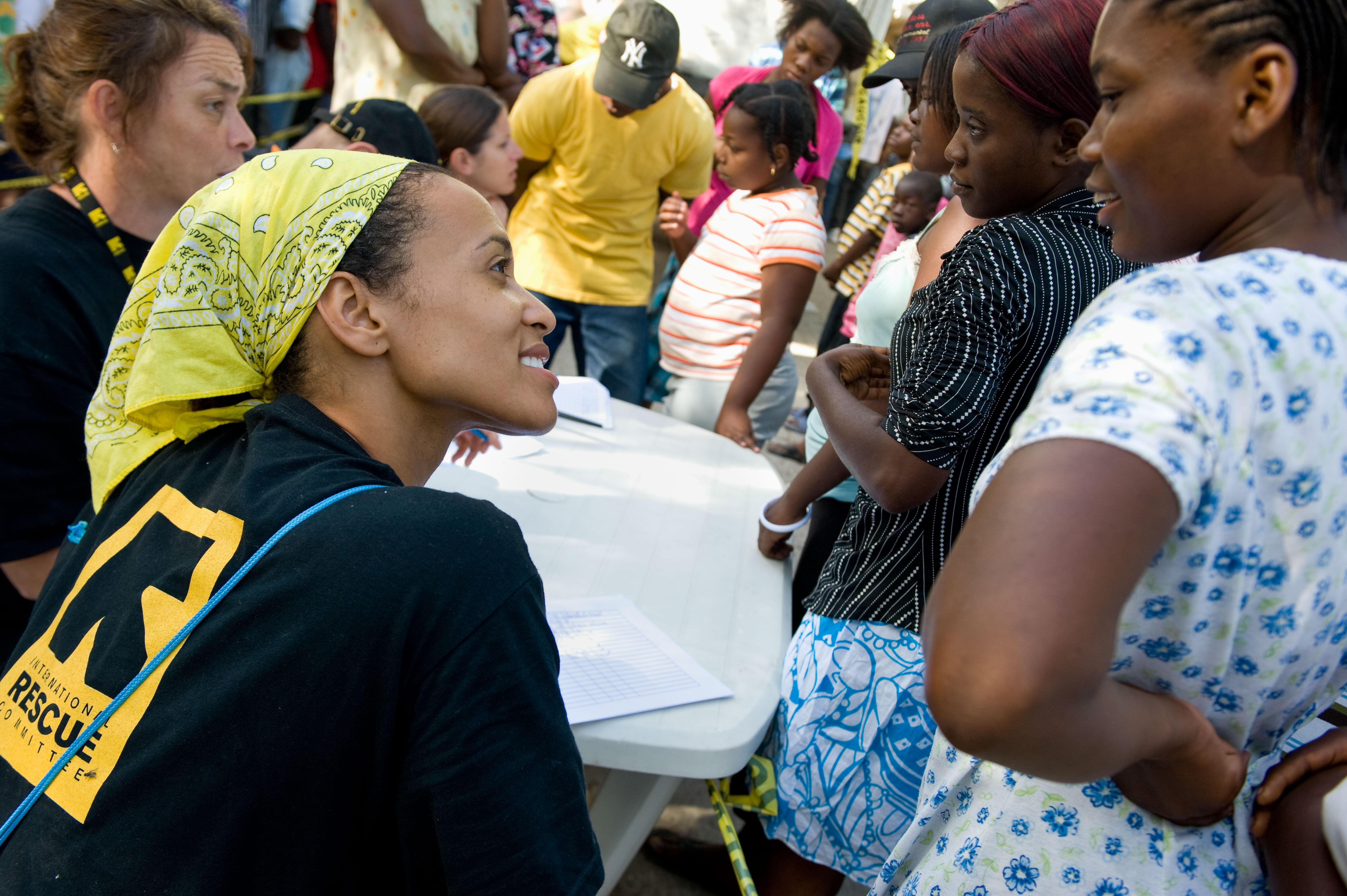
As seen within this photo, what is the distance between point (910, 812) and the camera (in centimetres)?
133

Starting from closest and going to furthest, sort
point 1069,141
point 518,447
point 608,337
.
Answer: point 1069,141
point 518,447
point 608,337

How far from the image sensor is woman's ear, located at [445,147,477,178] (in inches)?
116

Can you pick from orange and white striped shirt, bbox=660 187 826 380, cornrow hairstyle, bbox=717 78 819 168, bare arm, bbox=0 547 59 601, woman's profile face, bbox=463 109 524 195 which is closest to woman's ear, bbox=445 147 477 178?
woman's profile face, bbox=463 109 524 195

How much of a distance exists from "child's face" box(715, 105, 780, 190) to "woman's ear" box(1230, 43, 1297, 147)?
7.83 feet

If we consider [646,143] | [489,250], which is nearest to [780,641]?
[489,250]

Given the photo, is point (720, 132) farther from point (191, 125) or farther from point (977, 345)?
point (977, 345)

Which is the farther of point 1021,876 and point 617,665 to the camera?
point 617,665

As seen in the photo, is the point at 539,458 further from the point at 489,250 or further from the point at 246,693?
the point at 246,693

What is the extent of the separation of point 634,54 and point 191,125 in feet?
5.37

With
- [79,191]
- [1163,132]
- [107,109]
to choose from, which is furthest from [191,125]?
[1163,132]

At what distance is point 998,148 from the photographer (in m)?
1.28

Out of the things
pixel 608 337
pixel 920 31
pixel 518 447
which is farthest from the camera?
pixel 608 337

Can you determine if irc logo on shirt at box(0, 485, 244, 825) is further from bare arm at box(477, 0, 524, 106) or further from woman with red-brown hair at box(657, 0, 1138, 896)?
bare arm at box(477, 0, 524, 106)

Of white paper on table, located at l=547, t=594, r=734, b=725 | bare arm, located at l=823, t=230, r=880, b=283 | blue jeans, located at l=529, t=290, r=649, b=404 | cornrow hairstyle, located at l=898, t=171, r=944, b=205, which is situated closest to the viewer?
white paper on table, located at l=547, t=594, r=734, b=725
